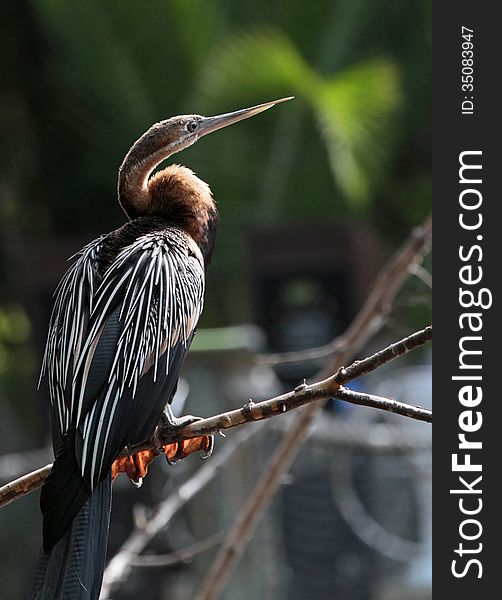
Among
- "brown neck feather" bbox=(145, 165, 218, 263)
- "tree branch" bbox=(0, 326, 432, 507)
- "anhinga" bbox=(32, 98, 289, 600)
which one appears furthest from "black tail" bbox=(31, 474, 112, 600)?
"brown neck feather" bbox=(145, 165, 218, 263)

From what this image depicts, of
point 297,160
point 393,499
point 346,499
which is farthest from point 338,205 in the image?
point 346,499

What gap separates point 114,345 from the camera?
2.27 metres

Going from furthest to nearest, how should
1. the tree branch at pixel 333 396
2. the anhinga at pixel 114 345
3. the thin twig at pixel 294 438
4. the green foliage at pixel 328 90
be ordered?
1. the green foliage at pixel 328 90
2. the thin twig at pixel 294 438
3. the anhinga at pixel 114 345
4. the tree branch at pixel 333 396

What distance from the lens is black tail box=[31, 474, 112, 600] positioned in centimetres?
196

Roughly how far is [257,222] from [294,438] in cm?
530

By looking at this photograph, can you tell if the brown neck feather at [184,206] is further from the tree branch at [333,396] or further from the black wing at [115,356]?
the tree branch at [333,396]

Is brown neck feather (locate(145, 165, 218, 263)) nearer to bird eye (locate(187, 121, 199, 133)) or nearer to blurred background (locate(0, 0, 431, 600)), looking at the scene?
bird eye (locate(187, 121, 199, 133))

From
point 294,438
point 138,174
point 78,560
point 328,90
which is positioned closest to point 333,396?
point 78,560

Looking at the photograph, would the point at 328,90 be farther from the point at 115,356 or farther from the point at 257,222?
the point at 115,356

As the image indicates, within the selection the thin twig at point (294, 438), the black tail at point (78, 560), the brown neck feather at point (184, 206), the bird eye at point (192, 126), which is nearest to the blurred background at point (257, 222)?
the thin twig at point (294, 438)

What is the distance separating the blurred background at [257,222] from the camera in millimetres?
4531

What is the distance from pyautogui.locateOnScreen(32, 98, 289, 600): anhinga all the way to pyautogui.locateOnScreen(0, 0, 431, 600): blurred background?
114 cm

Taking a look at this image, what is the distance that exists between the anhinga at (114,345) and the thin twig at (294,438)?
0.39 metres

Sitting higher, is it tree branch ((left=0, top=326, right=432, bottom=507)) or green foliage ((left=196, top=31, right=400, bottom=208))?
green foliage ((left=196, top=31, right=400, bottom=208))
